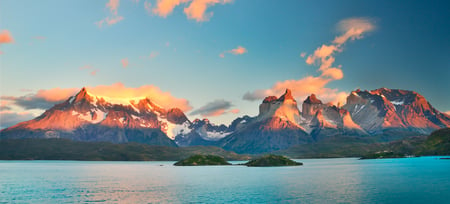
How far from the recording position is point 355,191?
118 m

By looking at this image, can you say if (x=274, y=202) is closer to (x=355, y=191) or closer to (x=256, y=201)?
(x=256, y=201)

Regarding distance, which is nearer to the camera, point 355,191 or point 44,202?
point 44,202

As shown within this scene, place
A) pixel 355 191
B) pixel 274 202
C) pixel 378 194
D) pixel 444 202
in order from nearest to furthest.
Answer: pixel 444 202 < pixel 274 202 < pixel 378 194 < pixel 355 191

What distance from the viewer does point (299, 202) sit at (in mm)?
96500

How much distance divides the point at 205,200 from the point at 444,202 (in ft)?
187

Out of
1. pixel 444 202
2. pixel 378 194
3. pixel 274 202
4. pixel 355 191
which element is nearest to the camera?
pixel 444 202

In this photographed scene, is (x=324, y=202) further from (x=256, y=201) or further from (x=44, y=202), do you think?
(x=44, y=202)

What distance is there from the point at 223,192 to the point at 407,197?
171 ft

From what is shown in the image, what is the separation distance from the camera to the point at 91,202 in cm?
10319

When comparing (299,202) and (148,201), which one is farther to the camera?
(148,201)

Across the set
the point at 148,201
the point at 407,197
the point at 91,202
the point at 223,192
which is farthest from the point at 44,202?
the point at 407,197

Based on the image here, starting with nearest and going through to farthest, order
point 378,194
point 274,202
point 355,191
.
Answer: point 274,202 < point 378,194 < point 355,191

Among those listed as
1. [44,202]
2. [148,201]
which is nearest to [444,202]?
[148,201]

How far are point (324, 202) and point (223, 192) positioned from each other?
3714 centimetres
